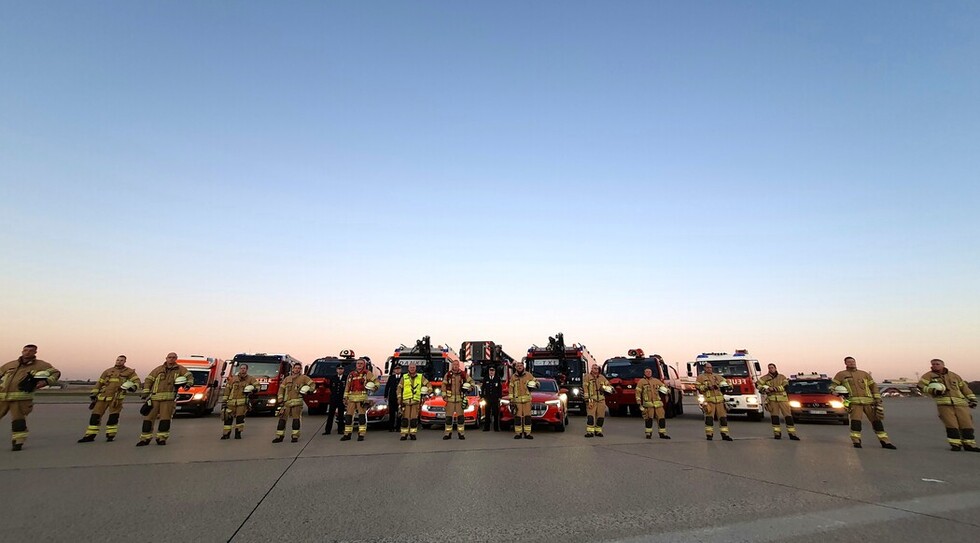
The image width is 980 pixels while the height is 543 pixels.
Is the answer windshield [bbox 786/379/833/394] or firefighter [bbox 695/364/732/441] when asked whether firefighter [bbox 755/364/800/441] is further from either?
windshield [bbox 786/379/833/394]

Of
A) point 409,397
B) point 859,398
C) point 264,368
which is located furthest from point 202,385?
point 859,398

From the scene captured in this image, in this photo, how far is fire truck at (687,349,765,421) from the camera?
19484 mm

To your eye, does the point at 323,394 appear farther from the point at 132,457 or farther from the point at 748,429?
the point at 748,429

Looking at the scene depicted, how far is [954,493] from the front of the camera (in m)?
6.53

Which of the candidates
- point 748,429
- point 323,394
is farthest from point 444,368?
point 748,429

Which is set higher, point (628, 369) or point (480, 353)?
point (480, 353)

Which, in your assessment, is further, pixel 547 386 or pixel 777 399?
pixel 547 386

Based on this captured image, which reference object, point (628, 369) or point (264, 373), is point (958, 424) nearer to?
point (628, 369)

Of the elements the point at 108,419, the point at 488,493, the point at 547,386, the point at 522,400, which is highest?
the point at 547,386

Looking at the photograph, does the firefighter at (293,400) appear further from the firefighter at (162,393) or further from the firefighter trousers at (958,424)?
the firefighter trousers at (958,424)

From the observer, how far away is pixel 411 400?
12633 millimetres

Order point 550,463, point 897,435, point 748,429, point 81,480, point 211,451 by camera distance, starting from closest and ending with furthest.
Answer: point 81,480 → point 550,463 → point 211,451 → point 897,435 → point 748,429

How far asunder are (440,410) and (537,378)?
219 inches

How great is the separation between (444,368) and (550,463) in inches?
409
